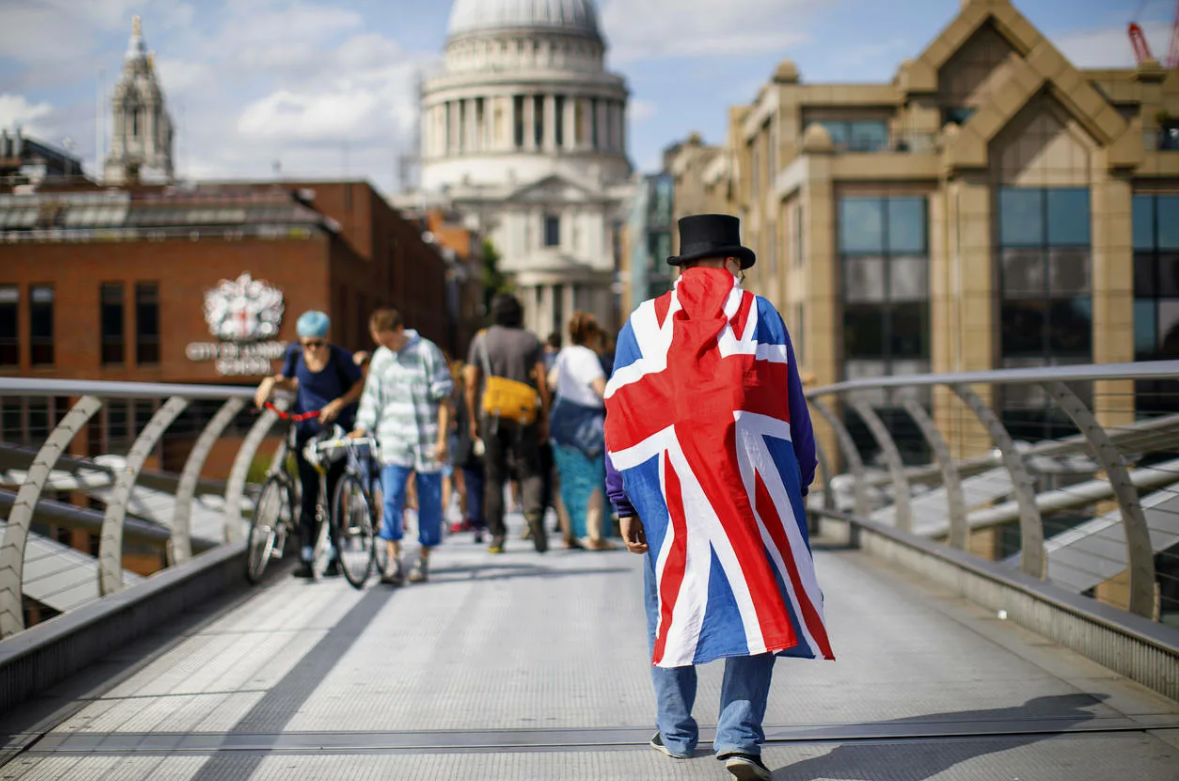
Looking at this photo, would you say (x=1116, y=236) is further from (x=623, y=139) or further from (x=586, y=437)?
(x=623, y=139)

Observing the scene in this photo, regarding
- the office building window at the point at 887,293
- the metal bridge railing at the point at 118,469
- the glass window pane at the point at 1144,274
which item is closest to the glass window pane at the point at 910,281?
the office building window at the point at 887,293

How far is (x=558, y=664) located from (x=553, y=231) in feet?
450

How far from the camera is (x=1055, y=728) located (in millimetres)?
5203

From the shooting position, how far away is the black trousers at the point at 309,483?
9.55m

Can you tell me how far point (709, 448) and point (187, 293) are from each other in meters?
44.8

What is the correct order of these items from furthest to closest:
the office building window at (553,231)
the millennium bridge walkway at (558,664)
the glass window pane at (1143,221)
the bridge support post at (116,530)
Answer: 1. the office building window at (553,231)
2. the glass window pane at (1143,221)
3. the bridge support post at (116,530)
4. the millennium bridge walkway at (558,664)

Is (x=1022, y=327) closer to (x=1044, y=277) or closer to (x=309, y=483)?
(x=1044, y=277)

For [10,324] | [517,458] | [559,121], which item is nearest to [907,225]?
[517,458]

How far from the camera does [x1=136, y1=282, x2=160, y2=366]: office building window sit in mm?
47188

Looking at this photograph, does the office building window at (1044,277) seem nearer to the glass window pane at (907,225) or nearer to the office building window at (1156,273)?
the office building window at (1156,273)

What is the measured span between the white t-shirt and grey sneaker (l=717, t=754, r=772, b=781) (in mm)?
6224

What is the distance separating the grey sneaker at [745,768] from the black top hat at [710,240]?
156 centimetres

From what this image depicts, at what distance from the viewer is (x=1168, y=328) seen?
109 ft

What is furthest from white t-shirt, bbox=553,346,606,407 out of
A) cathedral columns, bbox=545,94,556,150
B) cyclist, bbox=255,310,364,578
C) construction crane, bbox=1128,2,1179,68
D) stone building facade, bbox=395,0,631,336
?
cathedral columns, bbox=545,94,556,150
